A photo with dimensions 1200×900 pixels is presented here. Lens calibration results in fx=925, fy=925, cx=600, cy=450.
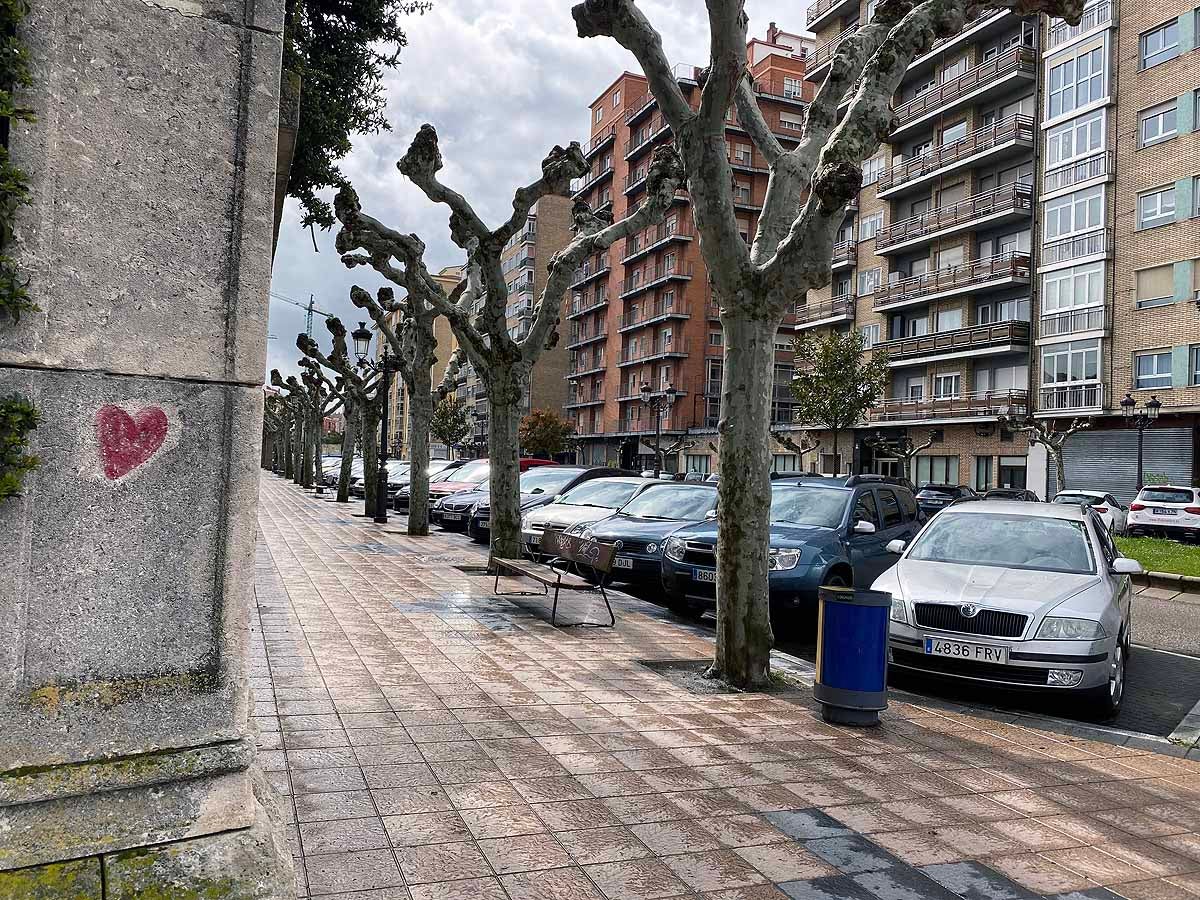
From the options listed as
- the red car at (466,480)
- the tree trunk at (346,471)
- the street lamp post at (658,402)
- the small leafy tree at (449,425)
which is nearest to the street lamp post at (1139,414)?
the street lamp post at (658,402)

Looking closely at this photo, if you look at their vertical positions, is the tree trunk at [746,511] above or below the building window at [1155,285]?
below

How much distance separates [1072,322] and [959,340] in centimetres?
526

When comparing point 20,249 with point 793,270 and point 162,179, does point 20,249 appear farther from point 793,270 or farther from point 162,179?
point 793,270

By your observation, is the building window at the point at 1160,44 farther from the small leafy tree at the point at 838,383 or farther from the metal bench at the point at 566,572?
the metal bench at the point at 566,572

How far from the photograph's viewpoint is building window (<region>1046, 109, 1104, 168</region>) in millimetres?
37562

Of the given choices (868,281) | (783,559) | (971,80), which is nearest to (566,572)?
(783,559)

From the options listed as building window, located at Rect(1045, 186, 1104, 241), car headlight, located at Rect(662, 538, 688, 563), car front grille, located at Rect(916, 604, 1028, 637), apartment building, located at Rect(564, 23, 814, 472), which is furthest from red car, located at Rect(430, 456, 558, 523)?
apartment building, located at Rect(564, 23, 814, 472)

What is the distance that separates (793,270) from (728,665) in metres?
3.07

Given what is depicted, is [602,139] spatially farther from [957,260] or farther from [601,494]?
[601,494]

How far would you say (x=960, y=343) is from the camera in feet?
139

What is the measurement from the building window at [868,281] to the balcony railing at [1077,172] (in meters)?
9.85

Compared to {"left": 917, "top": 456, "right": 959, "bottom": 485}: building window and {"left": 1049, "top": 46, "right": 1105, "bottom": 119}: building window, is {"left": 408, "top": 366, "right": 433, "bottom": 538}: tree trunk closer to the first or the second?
{"left": 917, "top": 456, "right": 959, "bottom": 485}: building window

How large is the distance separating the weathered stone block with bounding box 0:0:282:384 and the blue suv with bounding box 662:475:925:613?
6824 millimetres

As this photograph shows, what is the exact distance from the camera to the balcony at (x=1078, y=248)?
36812mm
